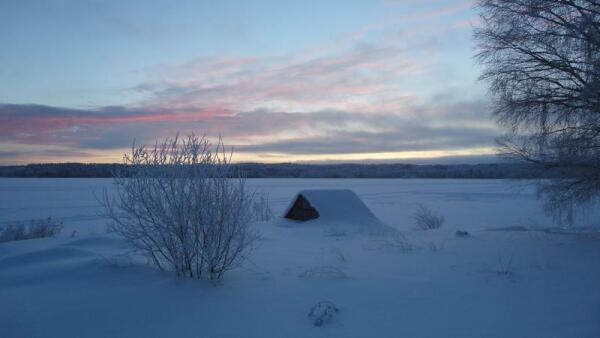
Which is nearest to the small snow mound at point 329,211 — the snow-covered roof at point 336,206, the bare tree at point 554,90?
the snow-covered roof at point 336,206

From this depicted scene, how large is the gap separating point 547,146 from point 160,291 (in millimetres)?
8141

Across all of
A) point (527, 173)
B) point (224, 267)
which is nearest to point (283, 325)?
point (224, 267)

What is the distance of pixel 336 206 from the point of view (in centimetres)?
1422

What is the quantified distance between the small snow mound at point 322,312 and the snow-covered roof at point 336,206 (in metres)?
8.70

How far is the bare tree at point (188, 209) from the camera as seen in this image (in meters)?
5.88

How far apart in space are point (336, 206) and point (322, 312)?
9.51 metres

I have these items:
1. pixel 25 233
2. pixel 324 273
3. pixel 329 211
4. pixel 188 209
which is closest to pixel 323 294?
pixel 324 273

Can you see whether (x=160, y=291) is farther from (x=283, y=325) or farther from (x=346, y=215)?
(x=346, y=215)

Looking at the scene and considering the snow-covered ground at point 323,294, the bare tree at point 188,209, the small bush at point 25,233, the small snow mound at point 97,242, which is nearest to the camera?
the snow-covered ground at point 323,294

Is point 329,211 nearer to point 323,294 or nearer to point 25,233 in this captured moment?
point 323,294

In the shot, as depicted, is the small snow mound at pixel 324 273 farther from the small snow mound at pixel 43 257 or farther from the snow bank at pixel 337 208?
the snow bank at pixel 337 208

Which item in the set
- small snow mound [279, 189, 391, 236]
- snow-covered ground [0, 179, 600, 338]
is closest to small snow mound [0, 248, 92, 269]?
snow-covered ground [0, 179, 600, 338]

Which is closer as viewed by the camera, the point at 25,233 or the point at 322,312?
the point at 322,312

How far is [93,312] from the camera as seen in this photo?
16.0 feet
